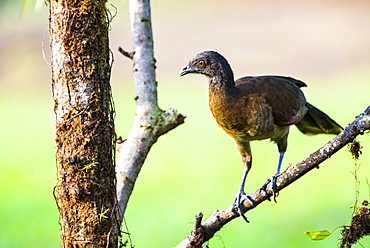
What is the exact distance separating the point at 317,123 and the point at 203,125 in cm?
519

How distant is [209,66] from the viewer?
3.31 meters

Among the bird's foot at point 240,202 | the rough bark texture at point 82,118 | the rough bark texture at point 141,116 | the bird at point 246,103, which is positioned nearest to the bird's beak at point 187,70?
the bird at point 246,103

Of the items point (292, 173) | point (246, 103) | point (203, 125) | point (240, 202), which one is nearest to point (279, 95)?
point (246, 103)

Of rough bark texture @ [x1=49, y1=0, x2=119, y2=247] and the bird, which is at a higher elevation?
the bird

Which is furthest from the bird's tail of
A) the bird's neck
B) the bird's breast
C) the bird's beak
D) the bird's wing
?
the bird's beak

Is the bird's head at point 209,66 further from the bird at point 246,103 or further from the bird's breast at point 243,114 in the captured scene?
the bird's breast at point 243,114

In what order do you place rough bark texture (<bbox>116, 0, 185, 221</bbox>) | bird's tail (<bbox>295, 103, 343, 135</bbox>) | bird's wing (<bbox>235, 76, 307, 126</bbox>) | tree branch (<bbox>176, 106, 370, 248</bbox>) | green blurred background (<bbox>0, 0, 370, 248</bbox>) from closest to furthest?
1. tree branch (<bbox>176, 106, 370, 248</bbox>)
2. rough bark texture (<bbox>116, 0, 185, 221</bbox>)
3. bird's wing (<bbox>235, 76, 307, 126</bbox>)
4. bird's tail (<bbox>295, 103, 343, 135</bbox>)
5. green blurred background (<bbox>0, 0, 370, 248</bbox>)

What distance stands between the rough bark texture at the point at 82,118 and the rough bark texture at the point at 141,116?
1.54ft

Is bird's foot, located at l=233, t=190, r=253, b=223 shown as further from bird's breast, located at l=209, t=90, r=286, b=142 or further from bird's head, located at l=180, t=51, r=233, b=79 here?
bird's head, located at l=180, t=51, r=233, b=79

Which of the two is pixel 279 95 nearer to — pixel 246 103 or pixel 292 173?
pixel 246 103

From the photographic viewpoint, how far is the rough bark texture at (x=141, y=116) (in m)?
2.89

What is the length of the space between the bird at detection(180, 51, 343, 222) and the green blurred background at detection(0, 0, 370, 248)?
3.46 ft

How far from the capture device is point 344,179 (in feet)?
24.3

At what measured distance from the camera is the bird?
10.9ft
